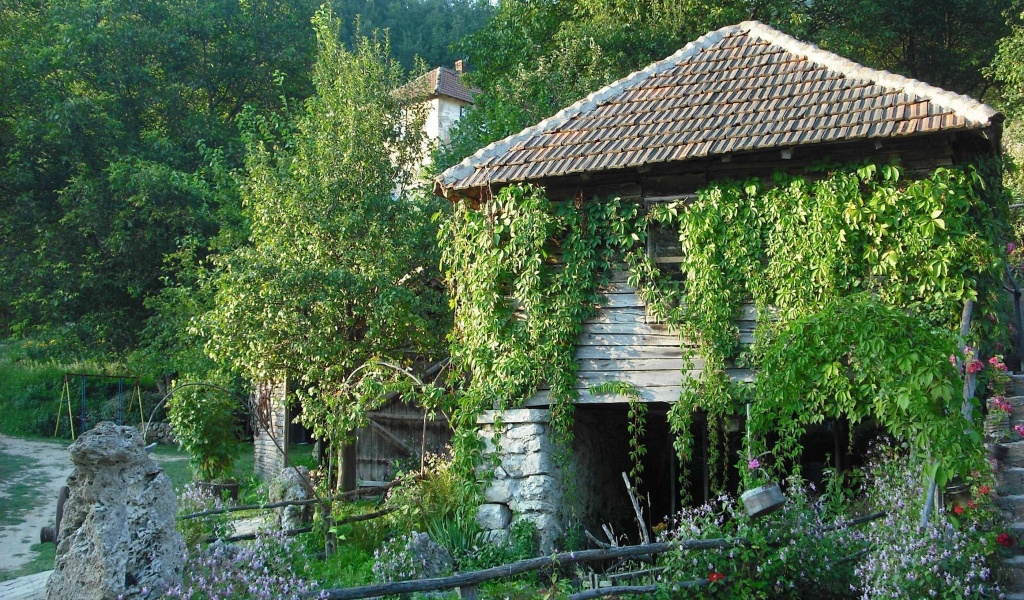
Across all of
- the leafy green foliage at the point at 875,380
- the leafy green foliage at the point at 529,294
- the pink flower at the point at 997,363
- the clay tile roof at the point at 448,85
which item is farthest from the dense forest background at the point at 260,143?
the clay tile roof at the point at 448,85

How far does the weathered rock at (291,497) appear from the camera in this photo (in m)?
8.91

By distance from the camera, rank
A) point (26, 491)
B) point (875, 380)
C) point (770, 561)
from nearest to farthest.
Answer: point (770, 561)
point (875, 380)
point (26, 491)

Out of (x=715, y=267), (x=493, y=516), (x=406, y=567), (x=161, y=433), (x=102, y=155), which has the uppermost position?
(x=102, y=155)

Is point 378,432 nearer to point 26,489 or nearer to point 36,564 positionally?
point 36,564

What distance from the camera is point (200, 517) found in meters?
7.51

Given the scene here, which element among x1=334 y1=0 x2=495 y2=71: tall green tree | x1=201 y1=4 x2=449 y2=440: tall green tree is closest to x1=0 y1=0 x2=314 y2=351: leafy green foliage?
x1=201 y1=4 x2=449 y2=440: tall green tree

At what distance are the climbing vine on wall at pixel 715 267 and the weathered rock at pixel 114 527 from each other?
3829 millimetres

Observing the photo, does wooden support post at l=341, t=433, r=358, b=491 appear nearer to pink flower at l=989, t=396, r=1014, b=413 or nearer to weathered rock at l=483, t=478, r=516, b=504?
weathered rock at l=483, t=478, r=516, b=504

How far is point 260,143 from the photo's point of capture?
12.7 metres

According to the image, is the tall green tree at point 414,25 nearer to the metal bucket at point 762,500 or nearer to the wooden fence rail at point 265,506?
the wooden fence rail at point 265,506

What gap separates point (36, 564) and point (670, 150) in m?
8.71

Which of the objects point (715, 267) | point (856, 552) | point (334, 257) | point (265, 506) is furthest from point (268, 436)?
point (856, 552)

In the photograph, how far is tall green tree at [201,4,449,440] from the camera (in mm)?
10953

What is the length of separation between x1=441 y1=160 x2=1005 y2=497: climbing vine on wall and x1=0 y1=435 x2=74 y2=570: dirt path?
20.8 ft
